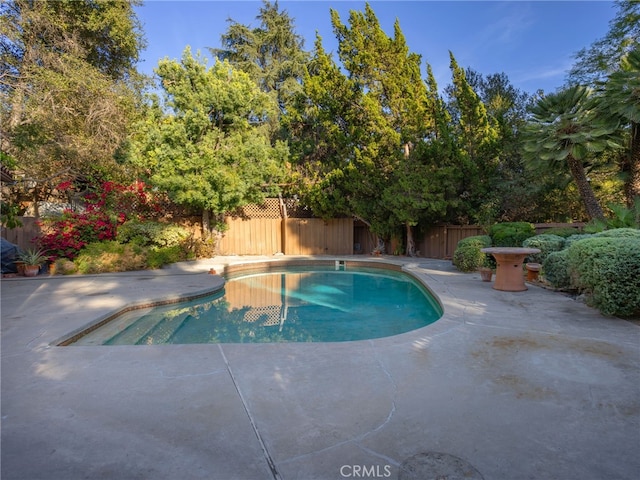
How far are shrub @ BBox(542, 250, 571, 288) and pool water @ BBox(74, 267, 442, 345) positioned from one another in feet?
7.17

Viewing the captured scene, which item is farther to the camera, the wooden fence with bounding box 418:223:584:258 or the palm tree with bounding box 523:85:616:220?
the wooden fence with bounding box 418:223:584:258

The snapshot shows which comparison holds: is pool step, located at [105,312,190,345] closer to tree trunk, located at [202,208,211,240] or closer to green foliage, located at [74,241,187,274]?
green foliage, located at [74,241,187,274]

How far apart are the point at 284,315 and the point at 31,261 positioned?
282 inches

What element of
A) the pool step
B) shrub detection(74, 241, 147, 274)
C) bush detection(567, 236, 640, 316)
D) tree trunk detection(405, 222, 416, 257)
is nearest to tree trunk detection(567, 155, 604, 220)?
bush detection(567, 236, 640, 316)

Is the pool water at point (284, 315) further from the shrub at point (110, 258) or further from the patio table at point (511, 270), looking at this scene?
the shrub at point (110, 258)

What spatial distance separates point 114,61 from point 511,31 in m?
13.9

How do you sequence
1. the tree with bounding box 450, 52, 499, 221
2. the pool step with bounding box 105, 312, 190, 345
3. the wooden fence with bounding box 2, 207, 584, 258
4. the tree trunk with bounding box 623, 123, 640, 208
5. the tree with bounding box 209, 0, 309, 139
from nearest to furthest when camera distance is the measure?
the pool step with bounding box 105, 312, 190, 345 < the tree trunk with bounding box 623, 123, 640, 208 < the tree with bounding box 450, 52, 499, 221 < the wooden fence with bounding box 2, 207, 584, 258 < the tree with bounding box 209, 0, 309, 139

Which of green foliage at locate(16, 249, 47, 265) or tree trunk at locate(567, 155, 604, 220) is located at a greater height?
tree trunk at locate(567, 155, 604, 220)

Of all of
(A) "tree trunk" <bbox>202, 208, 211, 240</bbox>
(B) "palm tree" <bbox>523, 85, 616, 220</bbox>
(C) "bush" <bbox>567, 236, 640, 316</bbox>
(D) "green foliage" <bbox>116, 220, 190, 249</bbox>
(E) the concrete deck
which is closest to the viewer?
(E) the concrete deck

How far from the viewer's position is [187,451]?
199cm

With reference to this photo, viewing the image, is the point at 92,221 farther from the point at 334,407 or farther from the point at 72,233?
the point at 334,407

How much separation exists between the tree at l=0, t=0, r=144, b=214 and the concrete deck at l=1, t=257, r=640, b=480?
891 cm

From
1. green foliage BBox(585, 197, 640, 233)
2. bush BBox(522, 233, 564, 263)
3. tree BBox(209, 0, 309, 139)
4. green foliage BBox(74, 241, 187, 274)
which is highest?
tree BBox(209, 0, 309, 139)

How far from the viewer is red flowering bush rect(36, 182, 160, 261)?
33.1ft
